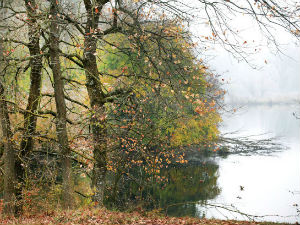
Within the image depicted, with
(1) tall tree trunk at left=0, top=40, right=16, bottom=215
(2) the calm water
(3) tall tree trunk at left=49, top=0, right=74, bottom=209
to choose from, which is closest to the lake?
(2) the calm water

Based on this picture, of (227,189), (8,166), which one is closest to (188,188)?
(227,189)

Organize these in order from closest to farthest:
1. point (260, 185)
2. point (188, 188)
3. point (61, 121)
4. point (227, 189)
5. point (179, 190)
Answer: point (61, 121)
point (179, 190)
point (188, 188)
point (227, 189)
point (260, 185)

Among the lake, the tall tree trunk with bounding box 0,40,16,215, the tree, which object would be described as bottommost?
the lake

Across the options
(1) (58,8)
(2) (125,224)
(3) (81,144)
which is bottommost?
(2) (125,224)

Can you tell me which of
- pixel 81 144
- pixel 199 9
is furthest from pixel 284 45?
pixel 81 144

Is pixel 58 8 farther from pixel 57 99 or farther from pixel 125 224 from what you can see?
pixel 125 224

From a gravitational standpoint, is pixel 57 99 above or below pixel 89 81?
below

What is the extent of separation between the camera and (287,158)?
26531 millimetres

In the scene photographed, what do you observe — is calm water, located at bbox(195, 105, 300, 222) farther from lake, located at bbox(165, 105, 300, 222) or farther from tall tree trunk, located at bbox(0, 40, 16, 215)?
tall tree trunk, located at bbox(0, 40, 16, 215)

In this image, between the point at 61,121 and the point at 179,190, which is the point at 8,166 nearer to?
the point at 61,121

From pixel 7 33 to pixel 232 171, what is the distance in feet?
60.5

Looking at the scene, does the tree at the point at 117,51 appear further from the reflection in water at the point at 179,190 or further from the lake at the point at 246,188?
the lake at the point at 246,188

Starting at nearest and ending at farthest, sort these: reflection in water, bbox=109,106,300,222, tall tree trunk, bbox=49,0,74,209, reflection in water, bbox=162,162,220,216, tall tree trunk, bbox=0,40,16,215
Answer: tall tree trunk, bbox=49,0,74,209 < tall tree trunk, bbox=0,40,16,215 < reflection in water, bbox=109,106,300,222 < reflection in water, bbox=162,162,220,216

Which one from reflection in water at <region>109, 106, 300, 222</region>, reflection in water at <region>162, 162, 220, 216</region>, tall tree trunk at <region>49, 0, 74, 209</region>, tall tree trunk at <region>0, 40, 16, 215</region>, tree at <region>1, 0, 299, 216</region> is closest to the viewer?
tree at <region>1, 0, 299, 216</region>
